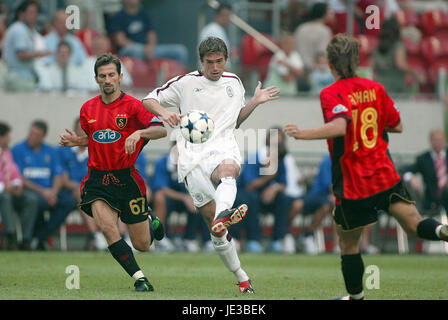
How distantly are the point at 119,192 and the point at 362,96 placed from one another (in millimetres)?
2670

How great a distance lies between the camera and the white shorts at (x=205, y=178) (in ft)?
26.5

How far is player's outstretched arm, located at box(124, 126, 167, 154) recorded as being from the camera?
7.62 m

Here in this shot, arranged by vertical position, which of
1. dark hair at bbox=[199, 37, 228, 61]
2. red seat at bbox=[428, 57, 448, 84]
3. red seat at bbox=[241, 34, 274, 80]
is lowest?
dark hair at bbox=[199, 37, 228, 61]

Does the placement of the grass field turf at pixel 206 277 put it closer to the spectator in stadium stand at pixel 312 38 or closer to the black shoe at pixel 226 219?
the black shoe at pixel 226 219

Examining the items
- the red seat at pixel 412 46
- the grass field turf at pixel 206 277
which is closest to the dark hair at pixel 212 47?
the grass field turf at pixel 206 277

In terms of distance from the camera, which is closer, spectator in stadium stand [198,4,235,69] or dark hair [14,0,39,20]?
dark hair [14,0,39,20]

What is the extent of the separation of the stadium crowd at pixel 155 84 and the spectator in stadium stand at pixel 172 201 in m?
0.02

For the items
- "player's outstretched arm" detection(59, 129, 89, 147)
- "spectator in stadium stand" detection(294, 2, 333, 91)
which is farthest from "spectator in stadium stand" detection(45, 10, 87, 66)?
"player's outstretched arm" detection(59, 129, 89, 147)

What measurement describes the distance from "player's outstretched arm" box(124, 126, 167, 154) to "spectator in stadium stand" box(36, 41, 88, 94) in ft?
27.1

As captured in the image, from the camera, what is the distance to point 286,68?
A: 17000 mm

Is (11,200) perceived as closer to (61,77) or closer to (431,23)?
(61,77)

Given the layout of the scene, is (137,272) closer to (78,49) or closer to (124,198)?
(124,198)

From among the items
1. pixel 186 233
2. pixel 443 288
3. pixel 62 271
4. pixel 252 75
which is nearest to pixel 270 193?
pixel 186 233

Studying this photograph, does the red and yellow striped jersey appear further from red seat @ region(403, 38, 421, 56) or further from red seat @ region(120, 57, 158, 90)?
red seat @ region(403, 38, 421, 56)
